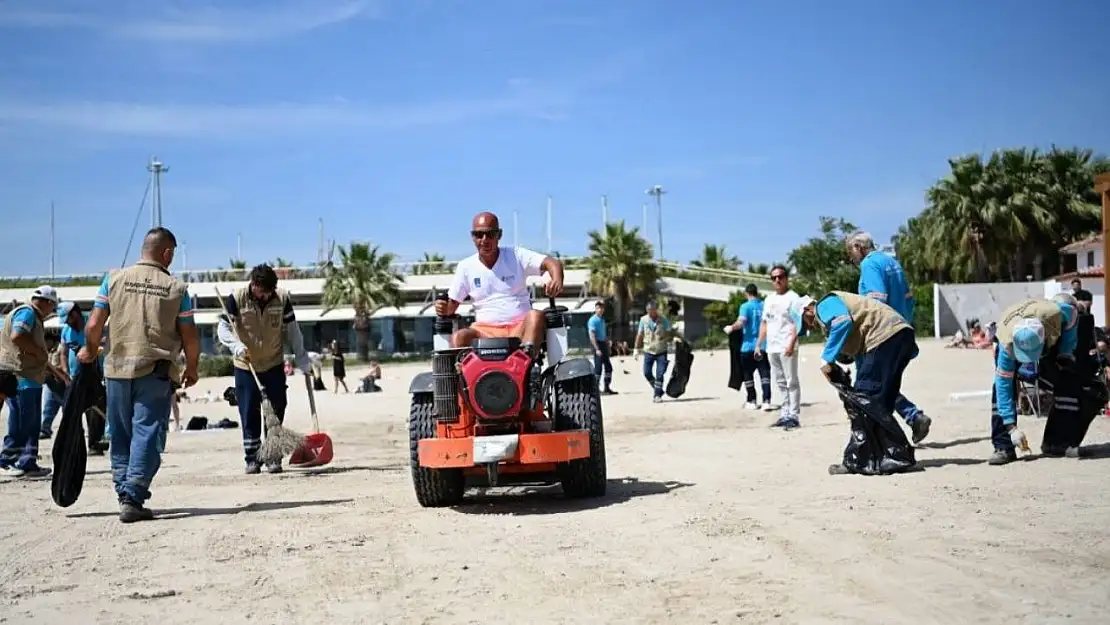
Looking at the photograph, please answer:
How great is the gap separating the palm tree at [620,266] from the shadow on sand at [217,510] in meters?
53.3

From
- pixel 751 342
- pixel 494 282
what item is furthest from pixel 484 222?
pixel 751 342

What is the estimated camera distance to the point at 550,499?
8.84m

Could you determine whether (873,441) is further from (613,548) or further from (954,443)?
(613,548)

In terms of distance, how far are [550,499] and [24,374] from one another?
555 centimetres

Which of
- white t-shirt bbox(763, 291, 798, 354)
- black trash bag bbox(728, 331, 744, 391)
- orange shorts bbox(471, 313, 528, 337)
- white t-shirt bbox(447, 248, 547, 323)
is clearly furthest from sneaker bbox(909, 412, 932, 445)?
black trash bag bbox(728, 331, 744, 391)

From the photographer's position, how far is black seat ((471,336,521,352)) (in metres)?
7.94

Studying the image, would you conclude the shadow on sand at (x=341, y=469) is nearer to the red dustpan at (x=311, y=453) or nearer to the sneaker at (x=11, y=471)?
the red dustpan at (x=311, y=453)

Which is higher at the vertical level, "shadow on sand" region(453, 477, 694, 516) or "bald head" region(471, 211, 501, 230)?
"bald head" region(471, 211, 501, 230)

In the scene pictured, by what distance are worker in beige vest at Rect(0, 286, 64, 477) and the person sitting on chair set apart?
4.55m

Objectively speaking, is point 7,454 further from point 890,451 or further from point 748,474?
point 890,451

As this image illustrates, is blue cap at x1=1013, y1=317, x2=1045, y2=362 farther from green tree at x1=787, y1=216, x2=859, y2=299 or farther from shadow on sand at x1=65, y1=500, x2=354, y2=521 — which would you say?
green tree at x1=787, y1=216, x2=859, y2=299

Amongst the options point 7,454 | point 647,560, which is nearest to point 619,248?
point 7,454

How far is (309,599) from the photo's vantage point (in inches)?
218

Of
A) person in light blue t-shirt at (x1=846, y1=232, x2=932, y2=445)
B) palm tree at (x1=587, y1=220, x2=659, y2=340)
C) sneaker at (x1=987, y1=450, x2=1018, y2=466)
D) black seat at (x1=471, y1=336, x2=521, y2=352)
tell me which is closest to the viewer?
black seat at (x1=471, y1=336, x2=521, y2=352)
